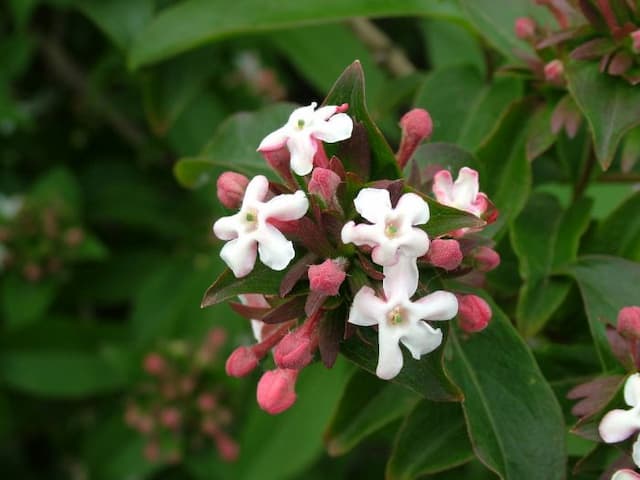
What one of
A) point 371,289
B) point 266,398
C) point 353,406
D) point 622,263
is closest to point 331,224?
point 371,289

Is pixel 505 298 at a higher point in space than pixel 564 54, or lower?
lower

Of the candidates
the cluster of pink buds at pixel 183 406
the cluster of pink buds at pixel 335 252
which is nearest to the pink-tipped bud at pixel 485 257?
the cluster of pink buds at pixel 335 252

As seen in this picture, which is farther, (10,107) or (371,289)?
(10,107)

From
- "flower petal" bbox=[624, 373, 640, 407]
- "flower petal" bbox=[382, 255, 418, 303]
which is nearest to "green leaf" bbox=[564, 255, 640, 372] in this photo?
"flower petal" bbox=[624, 373, 640, 407]

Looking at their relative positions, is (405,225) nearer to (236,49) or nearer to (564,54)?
(564,54)

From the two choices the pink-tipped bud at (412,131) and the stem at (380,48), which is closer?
the pink-tipped bud at (412,131)

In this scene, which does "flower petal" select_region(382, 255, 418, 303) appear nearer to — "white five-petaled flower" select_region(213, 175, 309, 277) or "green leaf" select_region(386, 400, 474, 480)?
"white five-petaled flower" select_region(213, 175, 309, 277)

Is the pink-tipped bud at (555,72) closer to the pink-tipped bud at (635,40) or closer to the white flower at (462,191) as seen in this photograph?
the pink-tipped bud at (635,40)
